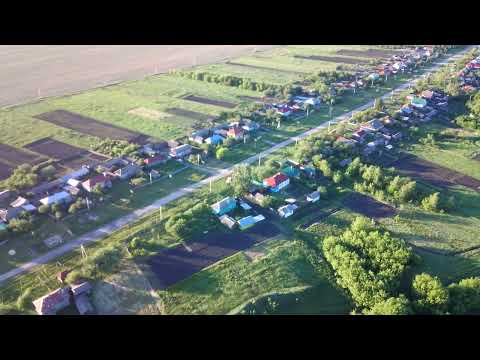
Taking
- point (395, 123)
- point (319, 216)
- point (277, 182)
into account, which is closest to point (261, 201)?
point (277, 182)

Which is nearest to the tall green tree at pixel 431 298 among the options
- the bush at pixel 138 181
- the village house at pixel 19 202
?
the bush at pixel 138 181

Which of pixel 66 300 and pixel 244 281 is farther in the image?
pixel 244 281

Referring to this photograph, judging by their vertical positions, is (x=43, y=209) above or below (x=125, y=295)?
above

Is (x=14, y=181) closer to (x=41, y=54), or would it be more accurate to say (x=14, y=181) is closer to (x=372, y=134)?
(x=372, y=134)

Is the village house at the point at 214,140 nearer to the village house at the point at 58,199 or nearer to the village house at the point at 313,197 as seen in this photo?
the village house at the point at 313,197

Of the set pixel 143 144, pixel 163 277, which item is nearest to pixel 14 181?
pixel 143 144

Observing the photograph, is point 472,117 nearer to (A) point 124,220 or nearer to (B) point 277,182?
(B) point 277,182

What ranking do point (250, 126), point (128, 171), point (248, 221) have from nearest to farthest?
point (248, 221) < point (128, 171) < point (250, 126)

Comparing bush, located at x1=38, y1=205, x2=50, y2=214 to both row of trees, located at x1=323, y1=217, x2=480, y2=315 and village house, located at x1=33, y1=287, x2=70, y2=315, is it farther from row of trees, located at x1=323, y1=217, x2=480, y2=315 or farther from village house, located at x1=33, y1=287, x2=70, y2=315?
row of trees, located at x1=323, y1=217, x2=480, y2=315
